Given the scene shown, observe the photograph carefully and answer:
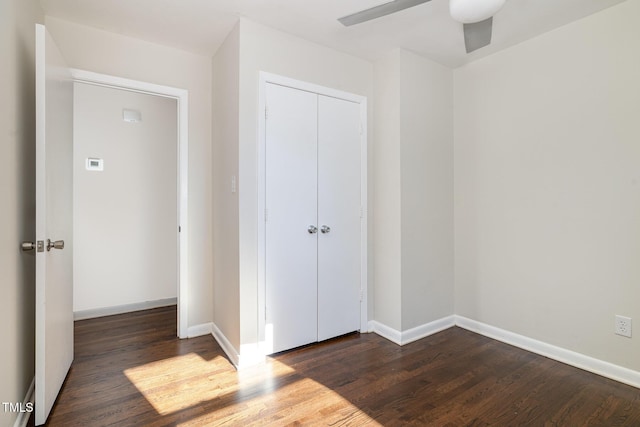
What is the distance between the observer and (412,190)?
2812 mm

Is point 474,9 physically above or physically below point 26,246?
above

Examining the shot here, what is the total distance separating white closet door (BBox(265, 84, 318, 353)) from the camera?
2.45 meters

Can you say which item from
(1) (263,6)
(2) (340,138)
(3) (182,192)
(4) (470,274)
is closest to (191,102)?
(3) (182,192)

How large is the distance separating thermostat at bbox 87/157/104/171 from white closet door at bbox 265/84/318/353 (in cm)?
216

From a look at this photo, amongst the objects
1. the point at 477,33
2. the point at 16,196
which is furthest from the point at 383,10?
the point at 16,196

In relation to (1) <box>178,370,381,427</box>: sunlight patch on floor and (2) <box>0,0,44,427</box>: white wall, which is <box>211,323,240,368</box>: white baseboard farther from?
(2) <box>0,0,44,427</box>: white wall

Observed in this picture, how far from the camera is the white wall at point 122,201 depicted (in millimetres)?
3336

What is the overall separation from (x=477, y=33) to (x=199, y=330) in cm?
308

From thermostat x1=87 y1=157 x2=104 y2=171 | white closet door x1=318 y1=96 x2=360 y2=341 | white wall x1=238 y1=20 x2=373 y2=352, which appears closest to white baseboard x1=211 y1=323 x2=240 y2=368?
white wall x1=238 y1=20 x2=373 y2=352

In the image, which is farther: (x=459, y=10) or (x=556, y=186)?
(x=556, y=186)

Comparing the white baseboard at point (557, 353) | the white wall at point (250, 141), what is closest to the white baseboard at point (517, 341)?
the white baseboard at point (557, 353)

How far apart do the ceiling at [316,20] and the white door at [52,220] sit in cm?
59

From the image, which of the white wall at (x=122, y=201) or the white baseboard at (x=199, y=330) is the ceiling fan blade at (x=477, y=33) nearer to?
the white baseboard at (x=199, y=330)

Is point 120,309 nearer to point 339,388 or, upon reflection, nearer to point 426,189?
point 339,388
